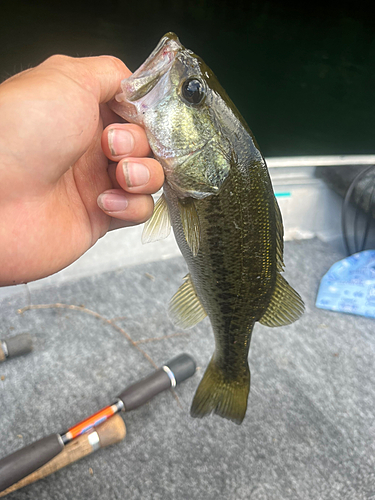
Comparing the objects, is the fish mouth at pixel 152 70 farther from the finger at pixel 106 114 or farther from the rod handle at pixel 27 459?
the rod handle at pixel 27 459

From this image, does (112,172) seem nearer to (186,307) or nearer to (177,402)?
(186,307)

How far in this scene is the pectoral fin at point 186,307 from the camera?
1050mm

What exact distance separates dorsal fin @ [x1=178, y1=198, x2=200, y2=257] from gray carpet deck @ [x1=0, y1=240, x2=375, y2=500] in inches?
44.0

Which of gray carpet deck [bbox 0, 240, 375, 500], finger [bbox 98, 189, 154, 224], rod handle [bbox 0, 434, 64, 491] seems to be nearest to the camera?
finger [bbox 98, 189, 154, 224]

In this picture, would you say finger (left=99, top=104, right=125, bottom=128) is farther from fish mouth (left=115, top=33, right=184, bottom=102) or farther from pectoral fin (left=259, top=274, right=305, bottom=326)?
pectoral fin (left=259, top=274, right=305, bottom=326)

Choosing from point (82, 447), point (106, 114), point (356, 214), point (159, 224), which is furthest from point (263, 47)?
point (82, 447)

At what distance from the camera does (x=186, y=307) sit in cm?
106

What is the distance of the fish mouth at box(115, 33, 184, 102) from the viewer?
79 centimetres

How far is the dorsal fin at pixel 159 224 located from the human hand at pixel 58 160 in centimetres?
2

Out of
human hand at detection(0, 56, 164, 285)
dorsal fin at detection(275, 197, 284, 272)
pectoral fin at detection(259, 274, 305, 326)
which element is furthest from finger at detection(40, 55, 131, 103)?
pectoral fin at detection(259, 274, 305, 326)

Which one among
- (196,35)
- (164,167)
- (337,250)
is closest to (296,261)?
(337,250)

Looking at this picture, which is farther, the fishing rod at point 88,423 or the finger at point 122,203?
the fishing rod at point 88,423

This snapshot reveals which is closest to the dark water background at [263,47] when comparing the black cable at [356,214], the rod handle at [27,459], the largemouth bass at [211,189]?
the black cable at [356,214]

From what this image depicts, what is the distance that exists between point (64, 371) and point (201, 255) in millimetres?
1252
